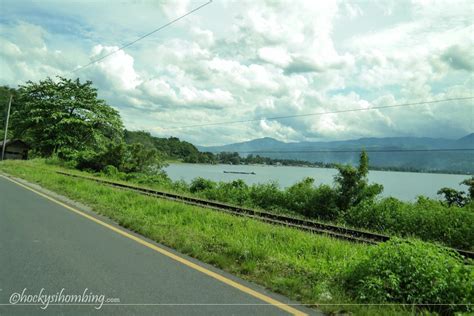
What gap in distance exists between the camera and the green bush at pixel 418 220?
1225cm

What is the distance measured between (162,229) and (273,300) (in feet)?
14.3

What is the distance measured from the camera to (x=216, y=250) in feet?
23.6

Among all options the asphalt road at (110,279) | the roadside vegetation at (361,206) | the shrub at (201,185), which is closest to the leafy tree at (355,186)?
the roadside vegetation at (361,206)

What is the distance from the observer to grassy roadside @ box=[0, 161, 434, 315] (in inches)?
208

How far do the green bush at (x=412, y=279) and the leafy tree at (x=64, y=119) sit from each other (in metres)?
46.4

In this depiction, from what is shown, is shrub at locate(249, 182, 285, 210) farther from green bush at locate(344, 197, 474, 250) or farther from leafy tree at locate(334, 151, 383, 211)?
green bush at locate(344, 197, 474, 250)

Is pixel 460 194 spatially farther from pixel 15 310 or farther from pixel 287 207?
pixel 15 310

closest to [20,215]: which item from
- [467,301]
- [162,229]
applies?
[162,229]

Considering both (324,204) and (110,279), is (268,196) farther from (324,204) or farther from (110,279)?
(110,279)

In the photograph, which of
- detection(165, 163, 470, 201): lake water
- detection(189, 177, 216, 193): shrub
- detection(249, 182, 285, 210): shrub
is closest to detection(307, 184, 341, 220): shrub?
detection(165, 163, 470, 201): lake water

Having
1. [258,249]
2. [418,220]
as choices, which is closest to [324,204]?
[418,220]

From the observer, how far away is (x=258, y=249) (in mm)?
7059

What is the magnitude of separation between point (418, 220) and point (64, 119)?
1758 inches

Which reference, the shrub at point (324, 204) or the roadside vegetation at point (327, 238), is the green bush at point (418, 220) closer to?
the roadside vegetation at point (327, 238)
